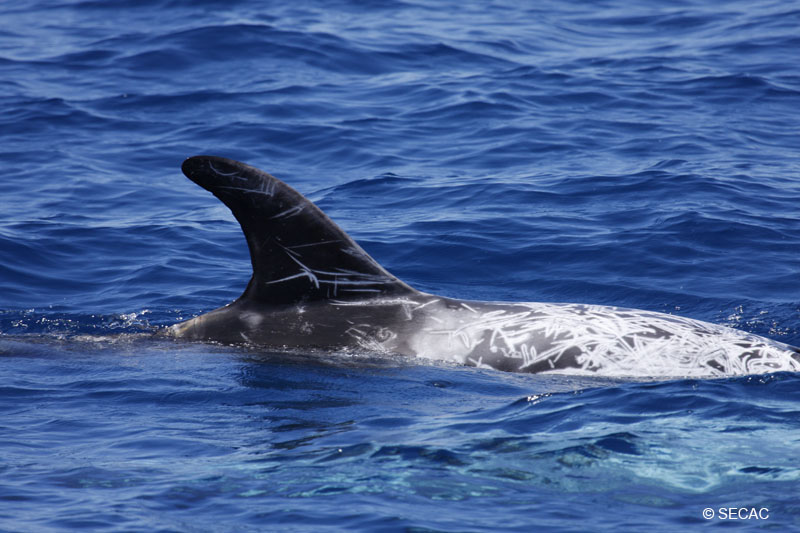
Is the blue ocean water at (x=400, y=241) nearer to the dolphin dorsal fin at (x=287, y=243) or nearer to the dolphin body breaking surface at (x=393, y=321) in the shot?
the dolphin body breaking surface at (x=393, y=321)

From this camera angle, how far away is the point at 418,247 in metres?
12.8

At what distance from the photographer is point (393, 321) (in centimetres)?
824

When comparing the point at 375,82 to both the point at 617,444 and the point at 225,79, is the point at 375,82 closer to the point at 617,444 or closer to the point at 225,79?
the point at 225,79

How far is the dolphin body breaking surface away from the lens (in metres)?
7.78

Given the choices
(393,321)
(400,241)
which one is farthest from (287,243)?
(400,241)

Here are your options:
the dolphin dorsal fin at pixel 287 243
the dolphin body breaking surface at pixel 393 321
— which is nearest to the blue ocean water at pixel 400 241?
the dolphin body breaking surface at pixel 393 321

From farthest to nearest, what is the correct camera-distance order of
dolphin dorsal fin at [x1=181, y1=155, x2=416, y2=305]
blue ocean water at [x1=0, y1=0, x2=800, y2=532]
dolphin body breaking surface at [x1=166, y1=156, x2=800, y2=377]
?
dolphin body breaking surface at [x1=166, y1=156, x2=800, y2=377] < dolphin dorsal fin at [x1=181, y1=155, x2=416, y2=305] < blue ocean water at [x1=0, y1=0, x2=800, y2=532]

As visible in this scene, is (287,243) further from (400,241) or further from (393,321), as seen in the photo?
(400,241)

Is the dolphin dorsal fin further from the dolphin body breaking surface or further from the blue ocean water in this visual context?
the blue ocean water

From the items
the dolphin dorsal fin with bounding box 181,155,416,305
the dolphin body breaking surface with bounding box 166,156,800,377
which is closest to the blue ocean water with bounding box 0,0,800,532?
the dolphin body breaking surface with bounding box 166,156,800,377

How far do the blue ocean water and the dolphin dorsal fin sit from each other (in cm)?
64

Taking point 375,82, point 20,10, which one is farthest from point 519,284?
point 20,10

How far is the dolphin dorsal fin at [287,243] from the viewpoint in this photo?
765cm

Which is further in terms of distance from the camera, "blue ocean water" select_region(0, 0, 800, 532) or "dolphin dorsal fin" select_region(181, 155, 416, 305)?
"dolphin dorsal fin" select_region(181, 155, 416, 305)
